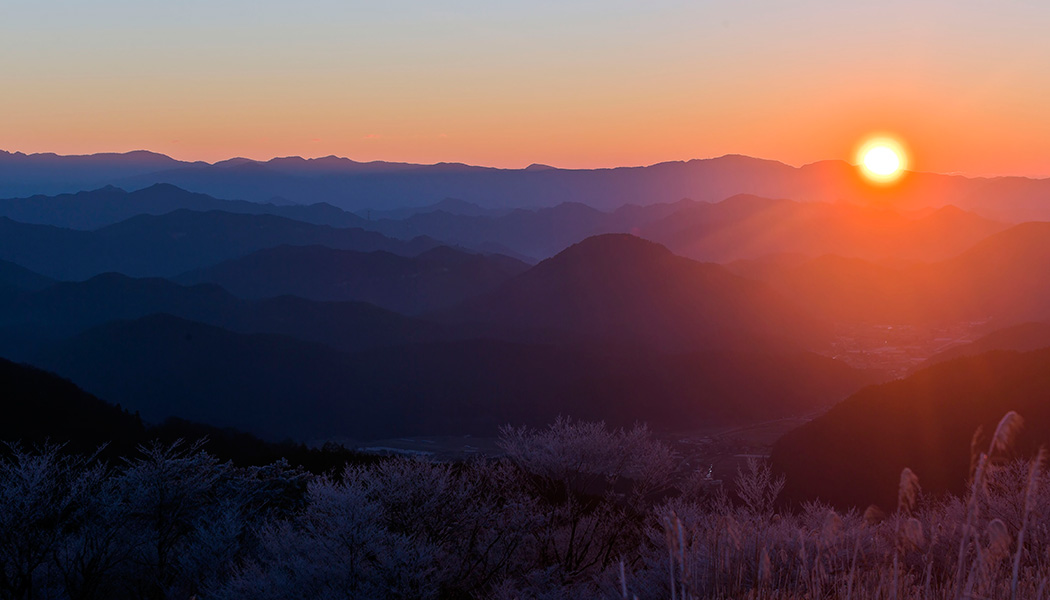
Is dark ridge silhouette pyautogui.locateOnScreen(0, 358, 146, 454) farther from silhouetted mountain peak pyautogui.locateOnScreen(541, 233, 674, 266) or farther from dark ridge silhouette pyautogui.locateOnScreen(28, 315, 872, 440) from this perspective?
silhouetted mountain peak pyautogui.locateOnScreen(541, 233, 674, 266)

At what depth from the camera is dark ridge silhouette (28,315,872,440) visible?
115 meters

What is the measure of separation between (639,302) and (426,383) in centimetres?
5362

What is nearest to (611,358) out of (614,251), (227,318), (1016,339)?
(614,251)

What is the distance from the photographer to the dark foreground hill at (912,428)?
58.2 metres

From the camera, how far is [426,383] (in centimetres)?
13075

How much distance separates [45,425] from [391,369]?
78.6 m

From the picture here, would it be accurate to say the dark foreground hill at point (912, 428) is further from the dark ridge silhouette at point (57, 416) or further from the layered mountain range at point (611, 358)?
the dark ridge silhouette at point (57, 416)

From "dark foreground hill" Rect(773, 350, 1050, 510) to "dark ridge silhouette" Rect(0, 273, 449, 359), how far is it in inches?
3704

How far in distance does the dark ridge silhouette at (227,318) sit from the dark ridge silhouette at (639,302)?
59.6 ft

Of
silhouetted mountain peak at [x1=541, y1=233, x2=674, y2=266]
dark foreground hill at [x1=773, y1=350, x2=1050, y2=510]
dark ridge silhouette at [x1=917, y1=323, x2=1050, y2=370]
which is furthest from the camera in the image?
silhouetted mountain peak at [x1=541, y1=233, x2=674, y2=266]

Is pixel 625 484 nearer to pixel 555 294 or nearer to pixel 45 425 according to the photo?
pixel 45 425

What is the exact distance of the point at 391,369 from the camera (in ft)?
445

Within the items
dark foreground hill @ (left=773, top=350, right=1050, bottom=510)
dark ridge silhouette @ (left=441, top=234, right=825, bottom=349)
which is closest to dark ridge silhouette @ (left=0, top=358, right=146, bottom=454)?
dark foreground hill @ (left=773, top=350, right=1050, bottom=510)

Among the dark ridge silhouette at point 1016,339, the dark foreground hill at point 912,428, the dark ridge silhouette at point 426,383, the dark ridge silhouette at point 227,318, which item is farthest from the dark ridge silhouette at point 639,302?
the dark foreground hill at point 912,428
